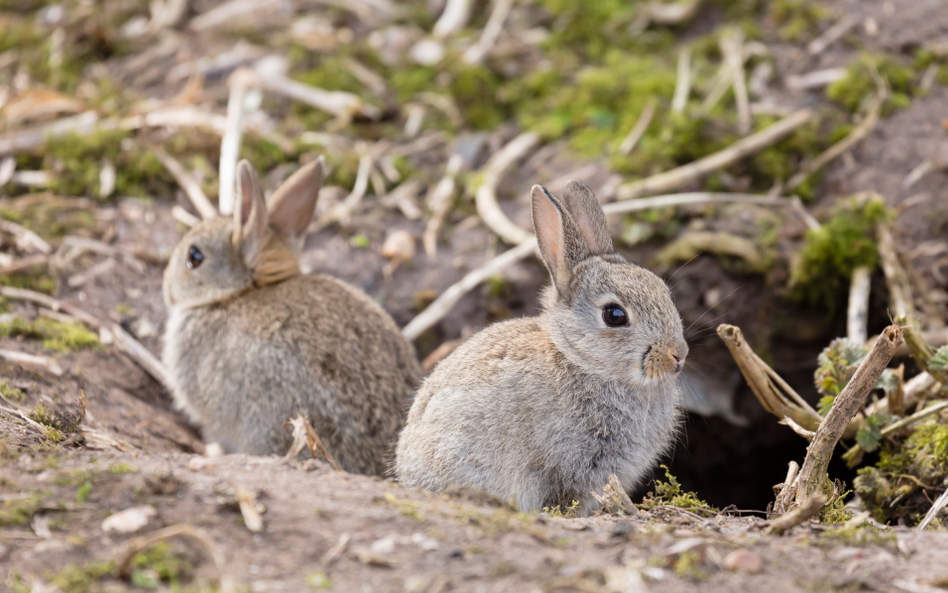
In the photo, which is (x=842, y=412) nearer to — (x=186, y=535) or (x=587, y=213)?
(x=587, y=213)

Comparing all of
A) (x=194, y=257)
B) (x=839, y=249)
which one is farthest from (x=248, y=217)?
(x=839, y=249)

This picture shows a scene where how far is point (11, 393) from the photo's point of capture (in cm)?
496

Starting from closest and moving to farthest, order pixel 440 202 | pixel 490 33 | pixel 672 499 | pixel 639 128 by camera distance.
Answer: pixel 672 499
pixel 440 202
pixel 639 128
pixel 490 33

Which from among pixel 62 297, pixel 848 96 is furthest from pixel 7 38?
pixel 848 96

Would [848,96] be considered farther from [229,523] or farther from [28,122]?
[28,122]

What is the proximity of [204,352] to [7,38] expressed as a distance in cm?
644

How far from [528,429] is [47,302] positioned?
4.06 m

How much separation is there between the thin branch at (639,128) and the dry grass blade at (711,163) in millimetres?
489

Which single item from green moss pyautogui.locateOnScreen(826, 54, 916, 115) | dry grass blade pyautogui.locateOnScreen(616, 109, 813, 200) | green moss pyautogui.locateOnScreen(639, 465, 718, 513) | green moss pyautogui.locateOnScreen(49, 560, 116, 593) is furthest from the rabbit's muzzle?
green moss pyautogui.locateOnScreen(826, 54, 916, 115)

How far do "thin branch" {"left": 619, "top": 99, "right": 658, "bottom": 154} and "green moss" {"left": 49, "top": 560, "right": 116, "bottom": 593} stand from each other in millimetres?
5950

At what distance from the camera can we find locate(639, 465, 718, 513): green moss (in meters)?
4.40

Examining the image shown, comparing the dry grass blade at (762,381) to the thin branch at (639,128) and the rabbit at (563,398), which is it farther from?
the thin branch at (639,128)

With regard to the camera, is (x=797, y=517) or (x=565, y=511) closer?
(x=797, y=517)

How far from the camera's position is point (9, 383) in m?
5.12
